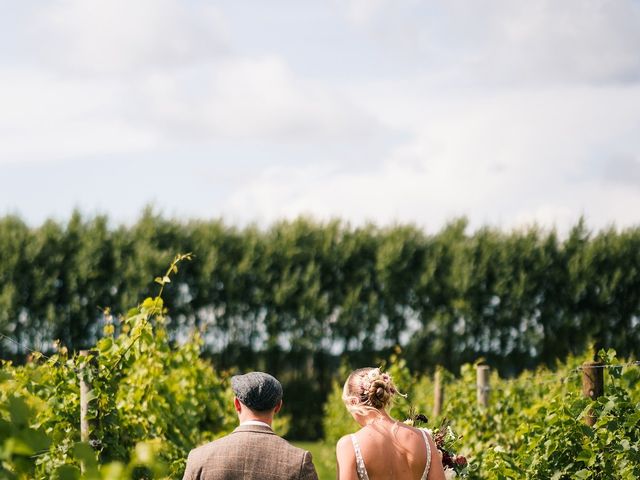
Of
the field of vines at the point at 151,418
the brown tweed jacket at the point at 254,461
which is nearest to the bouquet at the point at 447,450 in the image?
the field of vines at the point at 151,418

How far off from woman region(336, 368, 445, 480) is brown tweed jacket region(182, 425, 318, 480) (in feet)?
1.15

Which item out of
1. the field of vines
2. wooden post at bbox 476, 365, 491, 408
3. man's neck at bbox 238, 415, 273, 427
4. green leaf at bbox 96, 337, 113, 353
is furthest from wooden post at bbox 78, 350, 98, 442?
wooden post at bbox 476, 365, 491, 408

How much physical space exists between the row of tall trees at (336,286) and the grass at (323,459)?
234 centimetres

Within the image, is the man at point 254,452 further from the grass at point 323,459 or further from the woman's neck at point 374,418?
the grass at point 323,459

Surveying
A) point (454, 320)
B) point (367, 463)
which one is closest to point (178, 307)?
point (454, 320)

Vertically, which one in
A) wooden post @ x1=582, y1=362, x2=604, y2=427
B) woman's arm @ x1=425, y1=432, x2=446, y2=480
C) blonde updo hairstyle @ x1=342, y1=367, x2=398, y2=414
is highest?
blonde updo hairstyle @ x1=342, y1=367, x2=398, y2=414

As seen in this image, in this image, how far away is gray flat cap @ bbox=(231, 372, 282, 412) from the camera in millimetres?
3646

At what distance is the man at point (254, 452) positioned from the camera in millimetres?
3628

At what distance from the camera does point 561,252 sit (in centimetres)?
2278

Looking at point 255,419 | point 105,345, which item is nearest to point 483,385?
point 105,345

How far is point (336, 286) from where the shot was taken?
21.9 m

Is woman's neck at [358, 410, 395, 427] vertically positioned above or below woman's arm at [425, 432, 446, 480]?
above

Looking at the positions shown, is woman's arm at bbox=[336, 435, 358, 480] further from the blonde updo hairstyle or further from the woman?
the blonde updo hairstyle

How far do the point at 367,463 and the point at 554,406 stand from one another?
217 cm
